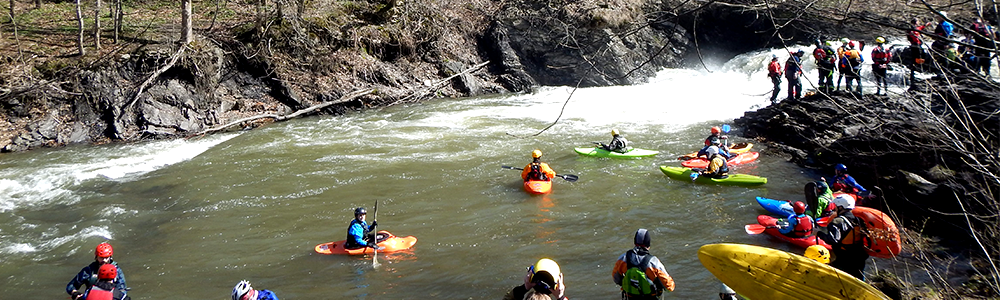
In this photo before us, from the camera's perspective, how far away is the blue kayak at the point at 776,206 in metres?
8.40

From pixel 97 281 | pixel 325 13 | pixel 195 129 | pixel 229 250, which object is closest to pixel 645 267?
pixel 97 281

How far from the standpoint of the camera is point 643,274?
4.97 m

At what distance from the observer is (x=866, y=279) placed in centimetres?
577

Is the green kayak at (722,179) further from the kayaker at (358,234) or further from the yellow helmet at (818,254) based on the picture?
the kayaker at (358,234)

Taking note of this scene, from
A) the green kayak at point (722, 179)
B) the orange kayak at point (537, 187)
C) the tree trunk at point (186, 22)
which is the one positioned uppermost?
the tree trunk at point (186, 22)

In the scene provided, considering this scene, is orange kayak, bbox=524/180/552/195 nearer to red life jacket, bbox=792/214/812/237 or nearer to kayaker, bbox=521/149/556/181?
kayaker, bbox=521/149/556/181

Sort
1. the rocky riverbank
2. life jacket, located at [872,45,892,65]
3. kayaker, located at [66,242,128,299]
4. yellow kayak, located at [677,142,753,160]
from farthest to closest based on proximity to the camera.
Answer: yellow kayak, located at [677,142,753,160]
life jacket, located at [872,45,892,65]
kayaker, located at [66,242,128,299]
the rocky riverbank

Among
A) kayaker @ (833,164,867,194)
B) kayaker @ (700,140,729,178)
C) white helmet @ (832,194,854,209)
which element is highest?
white helmet @ (832,194,854,209)

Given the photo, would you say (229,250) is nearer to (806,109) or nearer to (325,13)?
(806,109)

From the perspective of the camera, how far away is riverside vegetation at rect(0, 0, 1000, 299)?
10070 millimetres

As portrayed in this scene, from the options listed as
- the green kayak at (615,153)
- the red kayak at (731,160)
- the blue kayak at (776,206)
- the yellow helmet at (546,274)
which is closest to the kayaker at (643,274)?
the yellow helmet at (546,274)

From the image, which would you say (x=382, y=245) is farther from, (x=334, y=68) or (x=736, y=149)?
(x=334, y=68)

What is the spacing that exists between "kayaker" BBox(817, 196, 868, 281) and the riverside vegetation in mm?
1253

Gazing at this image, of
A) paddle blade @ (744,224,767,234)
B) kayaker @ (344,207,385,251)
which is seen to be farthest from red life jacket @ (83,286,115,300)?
paddle blade @ (744,224,767,234)
